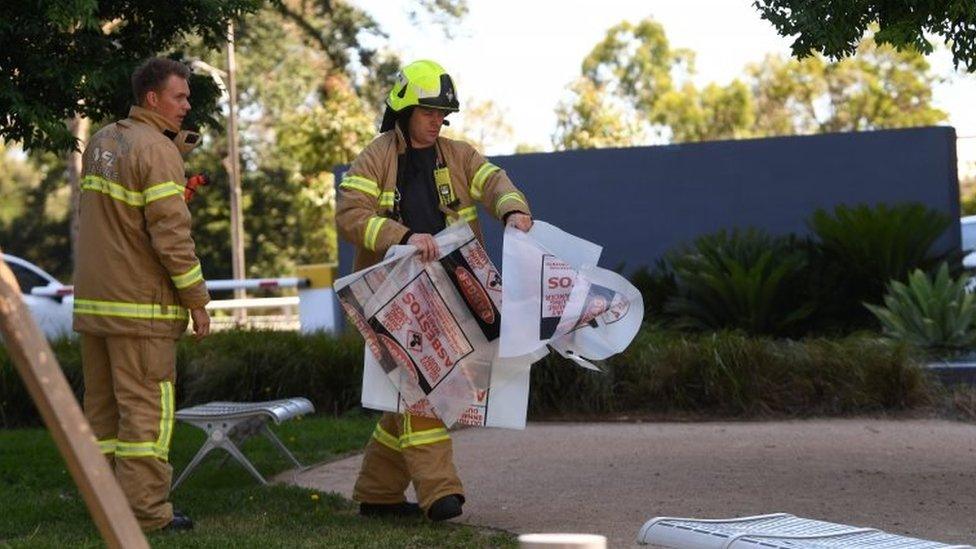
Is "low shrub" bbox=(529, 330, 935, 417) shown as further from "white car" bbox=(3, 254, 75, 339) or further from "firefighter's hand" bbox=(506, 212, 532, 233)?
"white car" bbox=(3, 254, 75, 339)

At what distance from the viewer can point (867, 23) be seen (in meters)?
7.05

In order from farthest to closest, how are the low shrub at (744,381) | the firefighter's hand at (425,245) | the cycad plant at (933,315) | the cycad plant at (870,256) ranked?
1. the cycad plant at (870,256)
2. the cycad plant at (933,315)
3. the low shrub at (744,381)
4. the firefighter's hand at (425,245)

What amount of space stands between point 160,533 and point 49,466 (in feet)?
9.92

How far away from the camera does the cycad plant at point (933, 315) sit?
11.9 meters

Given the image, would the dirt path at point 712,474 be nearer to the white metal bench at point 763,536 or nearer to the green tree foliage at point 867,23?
the white metal bench at point 763,536

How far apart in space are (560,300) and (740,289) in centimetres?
652

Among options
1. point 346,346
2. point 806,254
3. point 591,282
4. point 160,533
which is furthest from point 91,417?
point 806,254

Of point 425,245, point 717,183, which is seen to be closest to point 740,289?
point 717,183

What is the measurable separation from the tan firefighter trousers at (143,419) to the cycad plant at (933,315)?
661 cm

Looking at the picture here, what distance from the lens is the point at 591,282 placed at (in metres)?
6.86

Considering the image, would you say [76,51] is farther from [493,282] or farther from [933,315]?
[933,315]

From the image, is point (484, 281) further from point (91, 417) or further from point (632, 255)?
point (632, 255)

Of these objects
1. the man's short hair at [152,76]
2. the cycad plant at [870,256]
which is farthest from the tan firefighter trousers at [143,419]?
the cycad plant at [870,256]

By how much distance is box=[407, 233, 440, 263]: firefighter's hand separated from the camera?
21.8 feet
